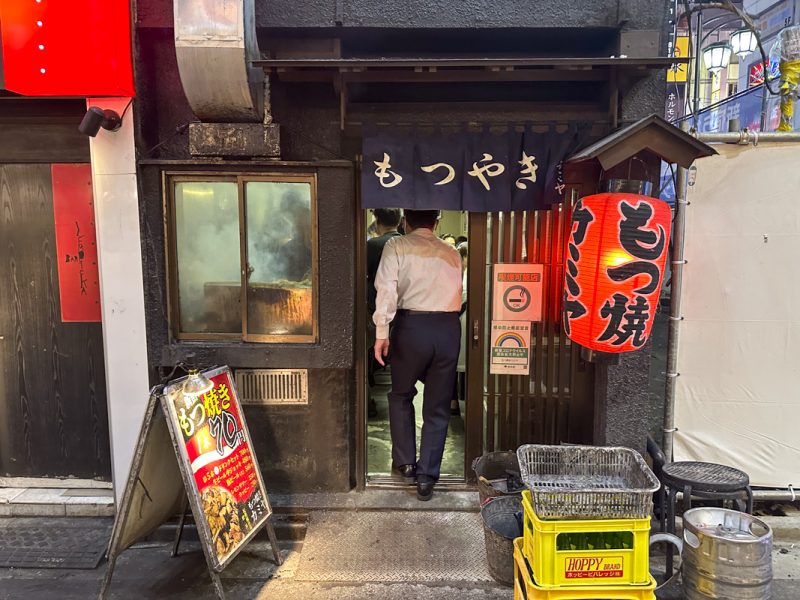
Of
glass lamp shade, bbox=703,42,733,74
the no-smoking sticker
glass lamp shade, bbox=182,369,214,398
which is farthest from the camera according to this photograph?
glass lamp shade, bbox=703,42,733,74

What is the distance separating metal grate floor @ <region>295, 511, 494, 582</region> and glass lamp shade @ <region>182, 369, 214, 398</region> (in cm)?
183

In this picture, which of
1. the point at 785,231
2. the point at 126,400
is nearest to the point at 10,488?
the point at 126,400

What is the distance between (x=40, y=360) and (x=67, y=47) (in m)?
3.22

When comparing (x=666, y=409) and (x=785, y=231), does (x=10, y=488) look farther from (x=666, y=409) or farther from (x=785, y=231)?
(x=785, y=231)

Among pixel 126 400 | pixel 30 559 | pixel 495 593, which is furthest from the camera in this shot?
pixel 126 400

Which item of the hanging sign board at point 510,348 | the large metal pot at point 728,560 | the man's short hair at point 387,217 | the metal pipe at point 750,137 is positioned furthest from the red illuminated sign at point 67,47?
the large metal pot at point 728,560

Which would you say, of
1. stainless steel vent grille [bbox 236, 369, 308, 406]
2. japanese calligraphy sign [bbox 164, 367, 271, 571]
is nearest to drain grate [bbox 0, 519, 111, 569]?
japanese calligraphy sign [bbox 164, 367, 271, 571]

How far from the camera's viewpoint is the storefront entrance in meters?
5.47

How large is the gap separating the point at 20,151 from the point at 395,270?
4029mm

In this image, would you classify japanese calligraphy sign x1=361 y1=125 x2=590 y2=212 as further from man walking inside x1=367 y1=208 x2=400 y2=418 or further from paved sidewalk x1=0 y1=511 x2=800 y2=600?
paved sidewalk x1=0 y1=511 x2=800 y2=600

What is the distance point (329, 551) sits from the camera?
4859mm

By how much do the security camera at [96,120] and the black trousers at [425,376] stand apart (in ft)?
10.9

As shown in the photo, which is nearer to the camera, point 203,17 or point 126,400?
point 203,17

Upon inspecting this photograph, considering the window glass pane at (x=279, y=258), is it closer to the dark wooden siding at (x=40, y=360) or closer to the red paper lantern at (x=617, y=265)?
the dark wooden siding at (x=40, y=360)
